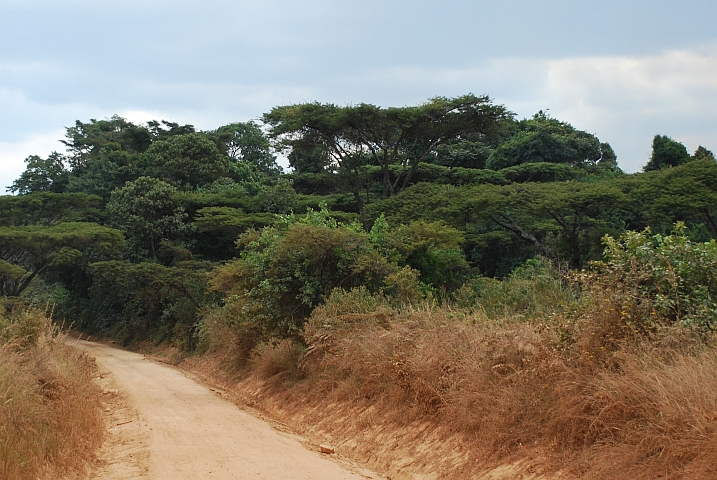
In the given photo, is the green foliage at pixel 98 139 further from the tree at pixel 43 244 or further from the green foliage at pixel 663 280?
the green foliage at pixel 663 280

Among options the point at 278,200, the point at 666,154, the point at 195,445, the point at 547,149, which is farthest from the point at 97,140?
the point at 195,445

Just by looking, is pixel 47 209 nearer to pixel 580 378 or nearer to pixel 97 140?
pixel 97 140

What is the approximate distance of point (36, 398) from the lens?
998 centimetres

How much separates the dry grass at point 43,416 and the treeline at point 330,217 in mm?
6389

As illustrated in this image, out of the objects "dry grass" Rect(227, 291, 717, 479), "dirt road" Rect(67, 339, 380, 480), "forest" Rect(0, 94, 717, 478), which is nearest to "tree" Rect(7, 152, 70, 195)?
"forest" Rect(0, 94, 717, 478)

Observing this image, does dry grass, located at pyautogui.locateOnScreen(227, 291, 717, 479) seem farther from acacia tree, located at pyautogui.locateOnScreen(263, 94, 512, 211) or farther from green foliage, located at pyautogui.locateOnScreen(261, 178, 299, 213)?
green foliage, located at pyautogui.locateOnScreen(261, 178, 299, 213)

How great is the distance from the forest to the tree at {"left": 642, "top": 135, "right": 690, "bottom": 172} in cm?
16

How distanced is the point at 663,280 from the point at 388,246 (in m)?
13.9

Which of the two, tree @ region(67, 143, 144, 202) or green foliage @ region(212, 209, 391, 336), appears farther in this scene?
tree @ region(67, 143, 144, 202)

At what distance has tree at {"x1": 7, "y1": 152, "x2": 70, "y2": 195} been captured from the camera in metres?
57.8

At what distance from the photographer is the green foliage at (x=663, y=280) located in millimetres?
8008

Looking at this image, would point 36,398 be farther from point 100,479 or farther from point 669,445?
point 669,445

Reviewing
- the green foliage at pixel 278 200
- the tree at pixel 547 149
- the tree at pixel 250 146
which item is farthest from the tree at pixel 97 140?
the tree at pixel 547 149

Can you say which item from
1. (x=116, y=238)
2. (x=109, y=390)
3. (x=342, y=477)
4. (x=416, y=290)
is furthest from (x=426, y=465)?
(x=116, y=238)
